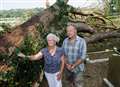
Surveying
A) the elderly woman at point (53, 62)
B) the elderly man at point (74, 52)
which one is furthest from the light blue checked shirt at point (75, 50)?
the elderly woman at point (53, 62)

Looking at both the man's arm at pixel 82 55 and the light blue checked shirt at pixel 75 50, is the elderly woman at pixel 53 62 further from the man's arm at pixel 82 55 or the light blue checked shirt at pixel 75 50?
the man's arm at pixel 82 55

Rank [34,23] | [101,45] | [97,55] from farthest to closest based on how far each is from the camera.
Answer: [101,45], [97,55], [34,23]

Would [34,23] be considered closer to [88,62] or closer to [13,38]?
[13,38]

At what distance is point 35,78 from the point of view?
7562 mm

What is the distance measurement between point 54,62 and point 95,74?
320 centimetres

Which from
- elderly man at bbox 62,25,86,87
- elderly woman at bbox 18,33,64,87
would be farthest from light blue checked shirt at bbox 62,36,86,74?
elderly woman at bbox 18,33,64,87

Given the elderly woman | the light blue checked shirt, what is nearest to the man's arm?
the light blue checked shirt

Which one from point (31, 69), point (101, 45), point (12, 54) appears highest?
point (12, 54)

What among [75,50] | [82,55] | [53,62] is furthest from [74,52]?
[53,62]

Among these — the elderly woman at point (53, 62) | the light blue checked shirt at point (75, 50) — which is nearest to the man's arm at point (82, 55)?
the light blue checked shirt at point (75, 50)

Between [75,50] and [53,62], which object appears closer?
[53,62]

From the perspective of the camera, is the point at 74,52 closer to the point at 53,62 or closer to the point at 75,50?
the point at 75,50

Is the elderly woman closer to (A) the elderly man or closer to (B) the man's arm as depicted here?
(A) the elderly man

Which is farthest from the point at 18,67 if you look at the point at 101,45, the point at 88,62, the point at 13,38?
the point at 101,45
